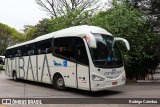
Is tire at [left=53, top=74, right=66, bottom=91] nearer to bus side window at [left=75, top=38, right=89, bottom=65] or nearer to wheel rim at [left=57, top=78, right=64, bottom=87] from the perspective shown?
wheel rim at [left=57, top=78, right=64, bottom=87]

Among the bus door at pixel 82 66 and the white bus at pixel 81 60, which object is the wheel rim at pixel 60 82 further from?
the bus door at pixel 82 66

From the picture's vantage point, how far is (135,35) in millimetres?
19062

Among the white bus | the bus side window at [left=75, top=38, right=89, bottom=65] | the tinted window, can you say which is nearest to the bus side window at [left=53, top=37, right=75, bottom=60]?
the white bus

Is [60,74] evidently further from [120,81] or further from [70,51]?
[120,81]

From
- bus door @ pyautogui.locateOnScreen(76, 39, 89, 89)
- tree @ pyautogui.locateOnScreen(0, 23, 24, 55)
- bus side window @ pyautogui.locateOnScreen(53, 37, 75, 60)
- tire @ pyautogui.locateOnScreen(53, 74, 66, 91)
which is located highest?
tree @ pyautogui.locateOnScreen(0, 23, 24, 55)

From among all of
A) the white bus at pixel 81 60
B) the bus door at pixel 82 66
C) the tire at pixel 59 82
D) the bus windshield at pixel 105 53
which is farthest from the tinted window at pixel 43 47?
the bus windshield at pixel 105 53

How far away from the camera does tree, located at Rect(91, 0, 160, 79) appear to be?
743 inches

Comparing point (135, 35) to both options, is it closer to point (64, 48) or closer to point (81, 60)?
point (64, 48)

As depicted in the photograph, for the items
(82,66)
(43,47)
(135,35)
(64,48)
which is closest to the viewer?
(82,66)

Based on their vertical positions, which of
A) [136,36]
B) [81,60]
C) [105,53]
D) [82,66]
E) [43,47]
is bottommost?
[82,66]

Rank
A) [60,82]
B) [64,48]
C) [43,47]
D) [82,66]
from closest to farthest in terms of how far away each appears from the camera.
→ [82,66] → [64,48] → [60,82] → [43,47]

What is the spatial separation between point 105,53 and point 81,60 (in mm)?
1140

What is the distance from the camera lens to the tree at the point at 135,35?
61.9 feet

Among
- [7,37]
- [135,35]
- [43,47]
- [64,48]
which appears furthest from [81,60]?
[7,37]
